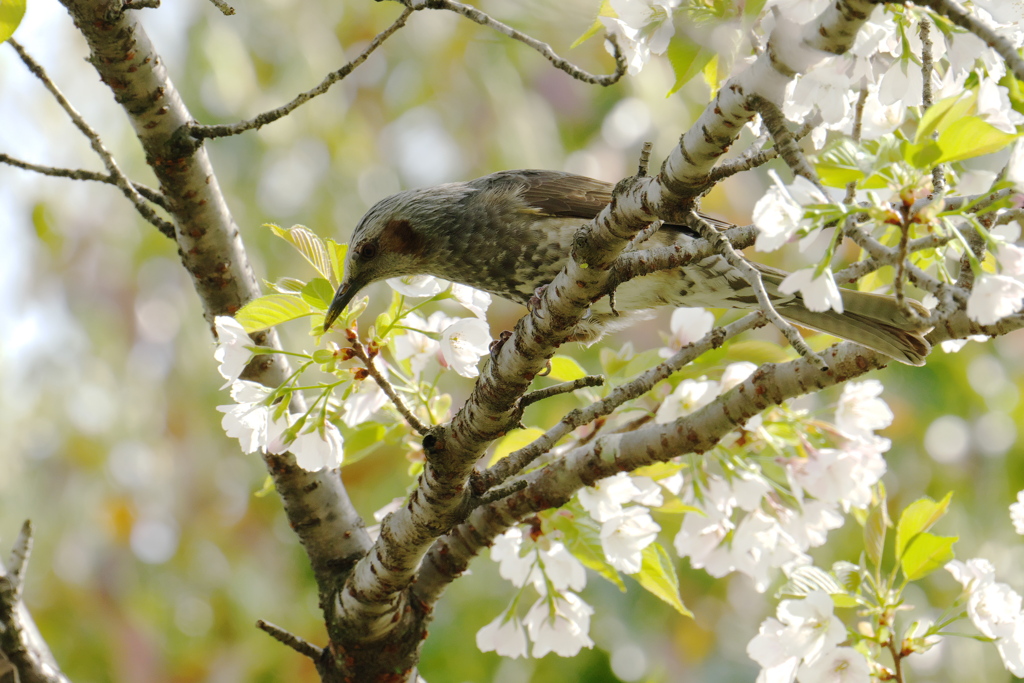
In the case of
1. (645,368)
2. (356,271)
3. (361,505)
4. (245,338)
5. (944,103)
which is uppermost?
(356,271)

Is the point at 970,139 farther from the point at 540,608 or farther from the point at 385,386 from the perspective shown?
the point at 540,608

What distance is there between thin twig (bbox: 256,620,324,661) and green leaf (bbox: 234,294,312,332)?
2.35 ft

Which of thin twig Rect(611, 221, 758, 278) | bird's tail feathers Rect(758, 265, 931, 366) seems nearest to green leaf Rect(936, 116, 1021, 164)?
thin twig Rect(611, 221, 758, 278)

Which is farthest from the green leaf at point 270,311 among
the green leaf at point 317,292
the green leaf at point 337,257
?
the green leaf at point 337,257

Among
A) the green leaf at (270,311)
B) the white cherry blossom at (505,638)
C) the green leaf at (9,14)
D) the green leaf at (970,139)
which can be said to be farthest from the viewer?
the white cherry blossom at (505,638)

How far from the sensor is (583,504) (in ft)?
6.88

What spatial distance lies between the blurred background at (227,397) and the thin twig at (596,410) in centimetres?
307

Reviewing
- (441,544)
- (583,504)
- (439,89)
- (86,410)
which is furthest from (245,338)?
(86,410)

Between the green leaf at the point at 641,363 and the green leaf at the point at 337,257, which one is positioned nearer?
the green leaf at the point at 337,257

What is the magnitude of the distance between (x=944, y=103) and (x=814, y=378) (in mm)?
831

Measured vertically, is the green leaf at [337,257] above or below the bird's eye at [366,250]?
below

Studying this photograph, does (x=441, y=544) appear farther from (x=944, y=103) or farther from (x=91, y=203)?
(x=91, y=203)

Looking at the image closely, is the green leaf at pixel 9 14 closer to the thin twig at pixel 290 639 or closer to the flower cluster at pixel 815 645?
the thin twig at pixel 290 639

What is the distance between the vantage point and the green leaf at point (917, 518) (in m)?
1.83
